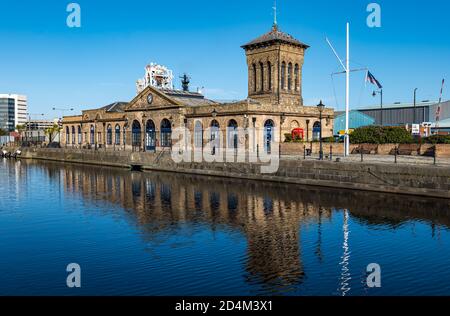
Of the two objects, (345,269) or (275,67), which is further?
(275,67)

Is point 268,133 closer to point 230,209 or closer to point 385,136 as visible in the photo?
point 385,136

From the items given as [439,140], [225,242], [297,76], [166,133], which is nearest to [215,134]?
[166,133]

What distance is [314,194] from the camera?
3416 cm

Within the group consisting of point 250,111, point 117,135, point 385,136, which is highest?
point 250,111

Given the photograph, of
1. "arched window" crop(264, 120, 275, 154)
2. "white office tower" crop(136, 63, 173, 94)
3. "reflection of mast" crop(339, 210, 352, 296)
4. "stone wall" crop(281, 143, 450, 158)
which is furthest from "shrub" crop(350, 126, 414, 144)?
"white office tower" crop(136, 63, 173, 94)

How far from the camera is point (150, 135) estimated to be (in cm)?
6875

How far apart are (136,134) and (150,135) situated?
3903 mm

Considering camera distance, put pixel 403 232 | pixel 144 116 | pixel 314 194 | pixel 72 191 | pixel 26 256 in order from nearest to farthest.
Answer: pixel 26 256 < pixel 403 232 < pixel 314 194 < pixel 72 191 < pixel 144 116

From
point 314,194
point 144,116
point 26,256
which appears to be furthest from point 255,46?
point 26,256

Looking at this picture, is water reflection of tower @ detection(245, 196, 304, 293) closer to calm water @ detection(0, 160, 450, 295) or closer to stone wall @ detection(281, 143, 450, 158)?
calm water @ detection(0, 160, 450, 295)

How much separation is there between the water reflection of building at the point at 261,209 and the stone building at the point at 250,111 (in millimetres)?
13251

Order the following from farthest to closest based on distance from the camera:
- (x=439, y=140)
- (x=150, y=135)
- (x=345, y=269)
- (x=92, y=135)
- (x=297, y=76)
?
(x=92, y=135), (x=150, y=135), (x=297, y=76), (x=439, y=140), (x=345, y=269)

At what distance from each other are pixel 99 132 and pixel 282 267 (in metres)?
69.8
